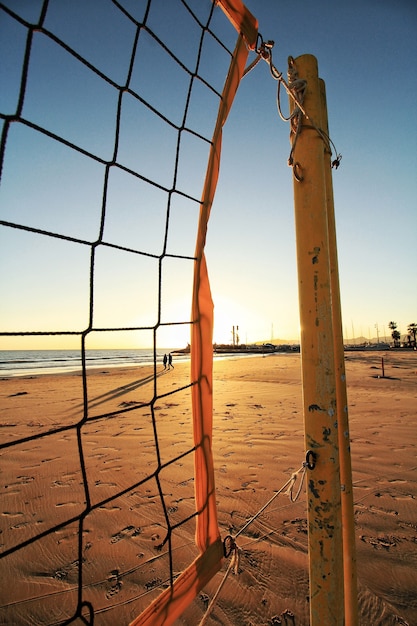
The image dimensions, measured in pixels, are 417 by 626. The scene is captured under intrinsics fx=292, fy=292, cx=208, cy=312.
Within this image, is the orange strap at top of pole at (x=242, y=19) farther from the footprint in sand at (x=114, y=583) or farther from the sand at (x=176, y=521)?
the footprint in sand at (x=114, y=583)

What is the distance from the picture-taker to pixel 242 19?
138cm

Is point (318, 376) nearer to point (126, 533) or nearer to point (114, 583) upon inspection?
point (114, 583)

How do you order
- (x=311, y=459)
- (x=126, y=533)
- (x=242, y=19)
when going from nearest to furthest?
(x=311, y=459) → (x=242, y=19) → (x=126, y=533)

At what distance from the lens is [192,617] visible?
149 centimetres

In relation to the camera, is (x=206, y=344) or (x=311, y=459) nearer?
(x=311, y=459)

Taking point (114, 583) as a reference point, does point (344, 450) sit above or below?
above

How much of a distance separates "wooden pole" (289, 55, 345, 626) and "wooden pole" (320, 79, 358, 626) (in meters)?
0.18

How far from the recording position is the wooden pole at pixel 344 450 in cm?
116

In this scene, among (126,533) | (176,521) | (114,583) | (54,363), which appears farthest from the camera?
(54,363)

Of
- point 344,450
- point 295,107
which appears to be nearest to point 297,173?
point 295,107

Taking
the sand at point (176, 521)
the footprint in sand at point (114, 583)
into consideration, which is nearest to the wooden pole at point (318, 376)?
the sand at point (176, 521)

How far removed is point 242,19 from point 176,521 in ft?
10.3

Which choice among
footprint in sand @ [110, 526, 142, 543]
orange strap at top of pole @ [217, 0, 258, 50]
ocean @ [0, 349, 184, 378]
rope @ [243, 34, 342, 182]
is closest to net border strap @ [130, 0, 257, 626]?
orange strap at top of pole @ [217, 0, 258, 50]

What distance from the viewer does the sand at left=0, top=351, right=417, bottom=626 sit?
1556 millimetres
